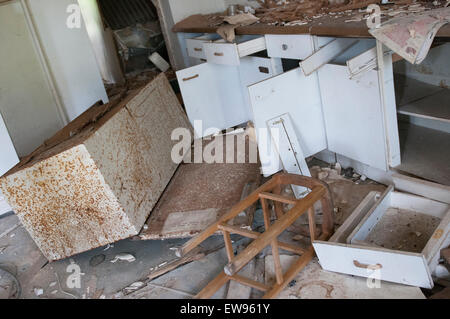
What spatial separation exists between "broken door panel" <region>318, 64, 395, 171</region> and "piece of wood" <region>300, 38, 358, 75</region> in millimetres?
78

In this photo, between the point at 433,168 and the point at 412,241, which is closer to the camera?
the point at 412,241

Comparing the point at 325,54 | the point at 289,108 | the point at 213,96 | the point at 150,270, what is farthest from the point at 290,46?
the point at 150,270

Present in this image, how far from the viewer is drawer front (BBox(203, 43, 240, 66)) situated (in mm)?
3055

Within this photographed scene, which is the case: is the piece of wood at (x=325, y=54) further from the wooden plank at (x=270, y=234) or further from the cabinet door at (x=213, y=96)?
the cabinet door at (x=213, y=96)

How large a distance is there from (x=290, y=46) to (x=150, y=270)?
62.2 inches

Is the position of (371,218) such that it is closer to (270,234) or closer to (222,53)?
(270,234)

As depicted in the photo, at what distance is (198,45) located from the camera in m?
3.85

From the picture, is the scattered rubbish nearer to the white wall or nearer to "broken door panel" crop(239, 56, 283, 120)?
"broken door panel" crop(239, 56, 283, 120)

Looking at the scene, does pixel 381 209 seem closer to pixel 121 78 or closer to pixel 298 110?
pixel 298 110

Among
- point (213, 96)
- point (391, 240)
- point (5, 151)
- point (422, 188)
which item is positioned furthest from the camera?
point (213, 96)

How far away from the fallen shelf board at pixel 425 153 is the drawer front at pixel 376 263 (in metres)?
0.75
